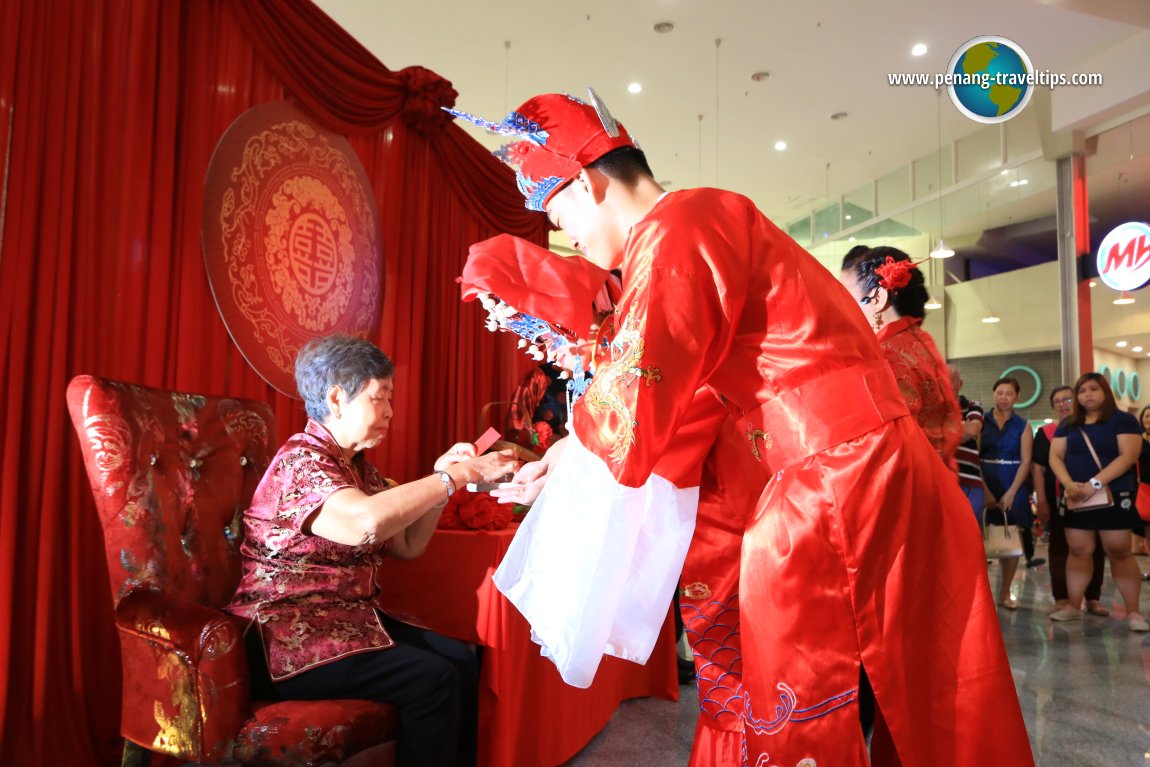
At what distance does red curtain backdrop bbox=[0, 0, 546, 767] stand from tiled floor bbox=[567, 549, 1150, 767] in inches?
57.4

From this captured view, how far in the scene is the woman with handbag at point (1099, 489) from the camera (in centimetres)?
441

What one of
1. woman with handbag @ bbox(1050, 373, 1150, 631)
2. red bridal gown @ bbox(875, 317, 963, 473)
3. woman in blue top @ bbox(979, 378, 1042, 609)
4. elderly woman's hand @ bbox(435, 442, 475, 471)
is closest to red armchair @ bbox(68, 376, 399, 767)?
elderly woman's hand @ bbox(435, 442, 475, 471)

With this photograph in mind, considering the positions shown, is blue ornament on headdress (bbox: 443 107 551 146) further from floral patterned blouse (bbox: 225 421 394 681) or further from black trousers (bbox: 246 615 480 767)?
black trousers (bbox: 246 615 480 767)

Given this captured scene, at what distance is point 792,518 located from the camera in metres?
0.88

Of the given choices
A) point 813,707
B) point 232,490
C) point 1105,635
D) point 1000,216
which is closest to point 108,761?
point 232,490

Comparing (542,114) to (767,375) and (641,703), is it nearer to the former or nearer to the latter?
(767,375)

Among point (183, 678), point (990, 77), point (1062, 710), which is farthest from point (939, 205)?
point (183, 678)

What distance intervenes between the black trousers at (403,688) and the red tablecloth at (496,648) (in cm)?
28

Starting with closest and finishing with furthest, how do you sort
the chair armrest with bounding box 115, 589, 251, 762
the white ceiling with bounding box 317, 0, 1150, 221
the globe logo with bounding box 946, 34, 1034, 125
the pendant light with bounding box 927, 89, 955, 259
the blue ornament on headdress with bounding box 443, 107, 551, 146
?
the blue ornament on headdress with bounding box 443, 107, 551, 146 → the chair armrest with bounding box 115, 589, 251, 762 → the white ceiling with bounding box 317, 0, 1150, 221 → the globe logo with bounding box 946, 34, 1034, 125 → the pendant light with bounding box 927, 89, 955, 259

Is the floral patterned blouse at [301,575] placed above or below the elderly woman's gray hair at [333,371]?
below

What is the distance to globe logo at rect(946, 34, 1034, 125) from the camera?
6527 millimetres

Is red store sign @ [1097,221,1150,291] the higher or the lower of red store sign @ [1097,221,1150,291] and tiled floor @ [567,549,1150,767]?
the higher

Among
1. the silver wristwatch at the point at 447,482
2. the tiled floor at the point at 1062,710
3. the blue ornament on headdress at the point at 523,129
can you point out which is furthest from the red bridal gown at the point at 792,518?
the tiled floor at the point at 1062,710

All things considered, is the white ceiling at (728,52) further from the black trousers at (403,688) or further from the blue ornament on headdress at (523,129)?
the black trousers at (403,688)
